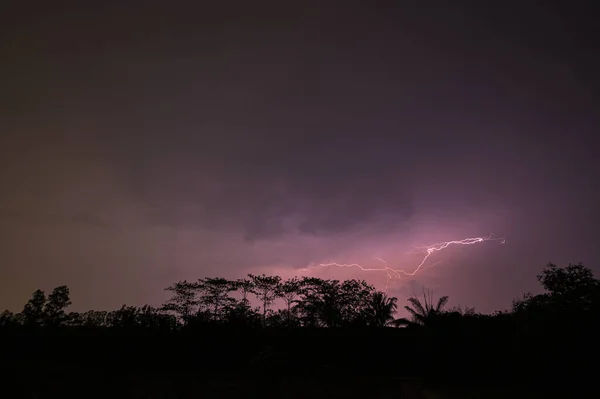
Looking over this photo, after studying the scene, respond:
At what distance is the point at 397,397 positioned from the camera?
1658 centimetres

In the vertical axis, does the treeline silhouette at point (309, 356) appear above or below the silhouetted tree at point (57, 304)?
below

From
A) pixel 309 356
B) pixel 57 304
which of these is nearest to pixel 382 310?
pixel 309 356

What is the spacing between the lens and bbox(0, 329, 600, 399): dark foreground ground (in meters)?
16.2

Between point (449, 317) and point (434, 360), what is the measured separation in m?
2.88

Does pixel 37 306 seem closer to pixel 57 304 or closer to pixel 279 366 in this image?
pixel 57 304

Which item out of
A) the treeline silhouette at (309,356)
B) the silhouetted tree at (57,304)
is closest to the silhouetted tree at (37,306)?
the silhouetted tree at (57,304)

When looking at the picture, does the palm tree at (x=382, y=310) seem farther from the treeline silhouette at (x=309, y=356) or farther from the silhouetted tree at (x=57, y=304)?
the silhouetted tree at (x=57, y=304)

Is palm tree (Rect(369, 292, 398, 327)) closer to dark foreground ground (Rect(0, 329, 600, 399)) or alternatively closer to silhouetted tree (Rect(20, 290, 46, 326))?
dark foreground ground (Rect(0, 329, 600, 399))

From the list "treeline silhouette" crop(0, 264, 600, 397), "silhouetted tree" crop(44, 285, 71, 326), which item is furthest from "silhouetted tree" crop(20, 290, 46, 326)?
"treeline silhouette" crop(0, 264, 600, 397)

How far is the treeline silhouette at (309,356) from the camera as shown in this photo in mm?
15984

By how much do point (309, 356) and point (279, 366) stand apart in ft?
6.95

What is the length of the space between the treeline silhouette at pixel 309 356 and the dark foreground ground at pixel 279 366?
48 millimetres

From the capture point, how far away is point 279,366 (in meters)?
17.9

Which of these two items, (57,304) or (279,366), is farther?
(57,304)
